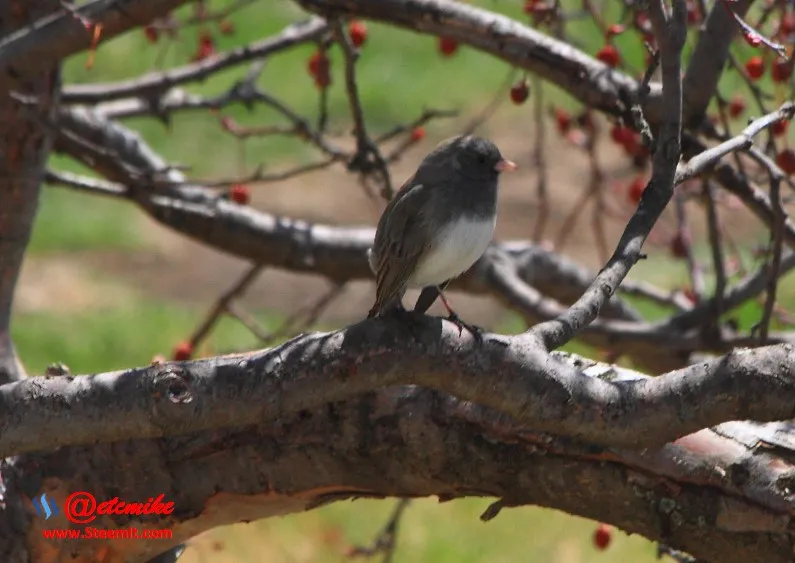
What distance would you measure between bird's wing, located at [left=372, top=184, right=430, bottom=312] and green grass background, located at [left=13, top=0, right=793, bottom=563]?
955mm

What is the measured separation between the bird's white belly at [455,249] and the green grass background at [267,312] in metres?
1.02

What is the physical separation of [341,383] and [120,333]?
432 centimetres

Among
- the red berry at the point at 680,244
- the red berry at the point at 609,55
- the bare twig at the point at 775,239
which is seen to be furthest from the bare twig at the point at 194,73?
the bare twig at the point at 775,239

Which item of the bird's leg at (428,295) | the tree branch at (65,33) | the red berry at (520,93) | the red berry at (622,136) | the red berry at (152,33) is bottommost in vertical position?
the bird's leg at (428,295)

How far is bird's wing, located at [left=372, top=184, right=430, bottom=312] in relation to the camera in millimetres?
2287

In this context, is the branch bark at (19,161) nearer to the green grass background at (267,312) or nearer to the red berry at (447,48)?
the green grass background at (267,312)

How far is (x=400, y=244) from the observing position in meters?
2.31

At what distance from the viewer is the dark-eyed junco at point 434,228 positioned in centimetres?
228

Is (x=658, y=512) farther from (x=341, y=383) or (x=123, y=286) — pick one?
(x=123, y=286)

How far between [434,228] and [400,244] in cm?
8

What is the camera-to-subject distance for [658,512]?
1.97m

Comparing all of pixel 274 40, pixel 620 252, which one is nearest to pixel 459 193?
pixel 620 252

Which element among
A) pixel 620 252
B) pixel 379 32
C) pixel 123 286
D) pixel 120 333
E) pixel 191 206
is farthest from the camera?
pixel 379 32
